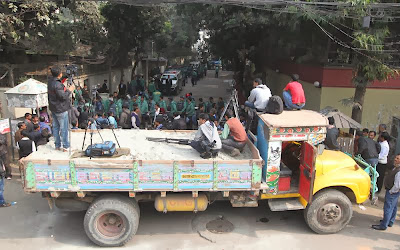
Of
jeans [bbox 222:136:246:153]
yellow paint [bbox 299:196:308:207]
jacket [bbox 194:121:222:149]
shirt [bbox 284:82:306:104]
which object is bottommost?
yellow paint [bbox 299:196:308:207]

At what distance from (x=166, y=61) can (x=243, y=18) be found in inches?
1255

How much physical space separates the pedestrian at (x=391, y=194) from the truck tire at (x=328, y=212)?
885 mm

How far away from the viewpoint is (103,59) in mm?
21422

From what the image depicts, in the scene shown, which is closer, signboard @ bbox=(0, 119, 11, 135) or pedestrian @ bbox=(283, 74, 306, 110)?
pedestrian @ bbox=(283, 74, 306, 110)

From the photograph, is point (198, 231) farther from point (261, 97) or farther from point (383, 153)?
point (383, 153)

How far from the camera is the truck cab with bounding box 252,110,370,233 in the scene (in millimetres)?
6152

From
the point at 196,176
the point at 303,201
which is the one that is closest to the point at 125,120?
the point at 196,176

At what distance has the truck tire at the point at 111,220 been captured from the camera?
5984mm

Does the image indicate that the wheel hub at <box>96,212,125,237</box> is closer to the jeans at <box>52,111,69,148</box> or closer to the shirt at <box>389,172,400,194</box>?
the jeans at <box>52,111,69,148</box>

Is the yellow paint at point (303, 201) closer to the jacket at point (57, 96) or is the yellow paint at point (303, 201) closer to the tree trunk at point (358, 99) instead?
the tree trunk at point (358, 99)

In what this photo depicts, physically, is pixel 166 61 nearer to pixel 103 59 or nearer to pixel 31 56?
pixel 103 59

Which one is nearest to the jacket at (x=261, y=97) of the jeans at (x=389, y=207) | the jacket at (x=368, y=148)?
the jacket at (x=368, y=148)

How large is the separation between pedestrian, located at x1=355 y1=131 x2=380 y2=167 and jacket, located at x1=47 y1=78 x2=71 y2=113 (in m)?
6.90

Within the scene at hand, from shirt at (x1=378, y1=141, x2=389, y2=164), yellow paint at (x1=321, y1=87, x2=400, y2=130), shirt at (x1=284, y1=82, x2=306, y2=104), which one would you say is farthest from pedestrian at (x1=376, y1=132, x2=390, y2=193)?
yellow paint at (x1=321, y1=87, x2=400, y2=130)
